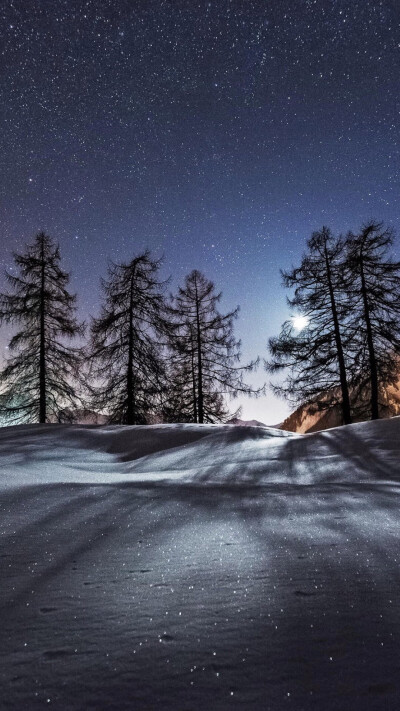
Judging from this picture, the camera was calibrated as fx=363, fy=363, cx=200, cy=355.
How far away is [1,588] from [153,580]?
1.94 ft

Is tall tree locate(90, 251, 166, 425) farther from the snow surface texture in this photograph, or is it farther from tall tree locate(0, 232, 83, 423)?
the snow surface texture

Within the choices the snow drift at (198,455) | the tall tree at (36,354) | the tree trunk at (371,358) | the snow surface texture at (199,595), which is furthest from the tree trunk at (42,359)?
the tree trunk at (371,358)

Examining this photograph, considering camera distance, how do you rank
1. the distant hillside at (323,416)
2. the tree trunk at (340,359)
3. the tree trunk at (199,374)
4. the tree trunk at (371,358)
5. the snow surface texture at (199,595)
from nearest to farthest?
the snow surface texture at (199,595) < the tree trunk at (371,358) < the tree trunk at (340,359) < the distant hillside at (323,416) < the tree trunk at (199,374)

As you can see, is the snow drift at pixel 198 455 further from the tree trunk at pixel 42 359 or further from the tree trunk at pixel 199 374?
the tree trunk at pixel 199 374

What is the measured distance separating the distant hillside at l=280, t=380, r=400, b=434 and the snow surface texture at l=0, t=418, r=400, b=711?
1280 cm

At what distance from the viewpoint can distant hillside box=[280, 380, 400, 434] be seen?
50.6 ft

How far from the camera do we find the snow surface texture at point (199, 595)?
0.86 m

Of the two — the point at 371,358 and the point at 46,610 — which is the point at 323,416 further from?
the point at 46,610

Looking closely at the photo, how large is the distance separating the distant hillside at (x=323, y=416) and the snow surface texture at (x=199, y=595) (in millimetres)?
12802

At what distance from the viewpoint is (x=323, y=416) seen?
1648 centimetres

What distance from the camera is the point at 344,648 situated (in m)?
1.00

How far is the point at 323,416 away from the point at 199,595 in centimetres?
1628

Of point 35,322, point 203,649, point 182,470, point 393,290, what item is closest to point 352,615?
point 203,649

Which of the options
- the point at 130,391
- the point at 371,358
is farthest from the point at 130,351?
the point at 371,358
